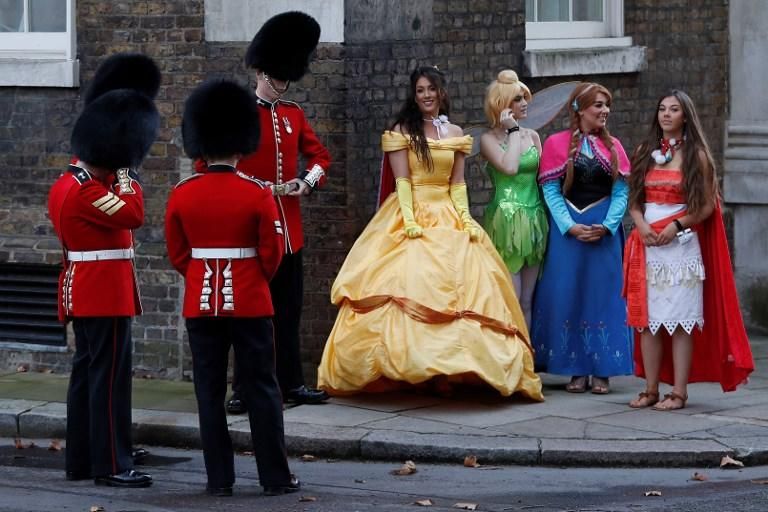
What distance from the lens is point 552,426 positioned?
360 inches

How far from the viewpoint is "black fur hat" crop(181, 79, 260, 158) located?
7906 mm

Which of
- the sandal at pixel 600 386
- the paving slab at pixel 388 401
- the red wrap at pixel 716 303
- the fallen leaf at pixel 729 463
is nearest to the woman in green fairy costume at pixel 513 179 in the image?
the sandal at pixel 600 386

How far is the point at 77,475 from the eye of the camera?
8328 mm

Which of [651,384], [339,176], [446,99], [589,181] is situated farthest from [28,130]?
[651,384]

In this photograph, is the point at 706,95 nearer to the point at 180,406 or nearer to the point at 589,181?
the point at 589,181

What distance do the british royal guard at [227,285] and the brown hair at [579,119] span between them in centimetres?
272

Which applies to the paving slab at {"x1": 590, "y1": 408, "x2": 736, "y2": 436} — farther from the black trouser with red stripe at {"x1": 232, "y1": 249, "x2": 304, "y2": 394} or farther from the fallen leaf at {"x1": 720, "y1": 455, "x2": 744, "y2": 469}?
the black trouser with red stripe at {"x1": 232, "y1": 249, "x2": 304, "y2": 394}

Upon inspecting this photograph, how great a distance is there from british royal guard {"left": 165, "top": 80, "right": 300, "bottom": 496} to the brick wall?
2.66 metres

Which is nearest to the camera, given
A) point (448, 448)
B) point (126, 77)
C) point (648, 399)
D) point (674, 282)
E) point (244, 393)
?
point (244, 393)

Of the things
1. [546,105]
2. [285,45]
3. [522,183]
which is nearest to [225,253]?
[285,45]

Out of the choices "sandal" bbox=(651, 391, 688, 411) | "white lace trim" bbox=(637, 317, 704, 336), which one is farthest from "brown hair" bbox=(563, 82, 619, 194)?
"sandal" bbox=(651, 391, 688, 411)

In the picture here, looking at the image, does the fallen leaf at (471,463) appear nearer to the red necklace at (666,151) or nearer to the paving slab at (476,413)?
the paving slab at (476,413)

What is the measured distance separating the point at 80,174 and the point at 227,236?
83cm

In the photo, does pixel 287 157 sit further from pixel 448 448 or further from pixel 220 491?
pixel 220 491
